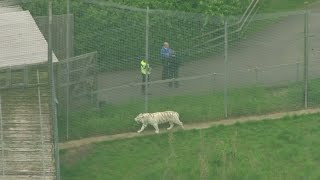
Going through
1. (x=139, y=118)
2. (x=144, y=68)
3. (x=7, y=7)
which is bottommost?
(x=139, y=118)

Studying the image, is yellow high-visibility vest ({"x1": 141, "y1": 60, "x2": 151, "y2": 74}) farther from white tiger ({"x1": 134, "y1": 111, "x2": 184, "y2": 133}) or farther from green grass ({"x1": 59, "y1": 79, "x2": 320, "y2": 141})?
white tiger ({"x1": 134, "y1": 111, "x2": 184, "y2": 133})

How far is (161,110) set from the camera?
54.9ft

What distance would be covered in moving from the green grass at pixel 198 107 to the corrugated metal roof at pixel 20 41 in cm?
165

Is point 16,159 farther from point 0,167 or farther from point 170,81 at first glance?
point 170,81

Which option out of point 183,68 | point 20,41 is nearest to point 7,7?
point 20,41

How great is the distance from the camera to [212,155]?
14258 millimetres

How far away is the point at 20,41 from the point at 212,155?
15.2 ft

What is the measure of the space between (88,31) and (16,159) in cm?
558

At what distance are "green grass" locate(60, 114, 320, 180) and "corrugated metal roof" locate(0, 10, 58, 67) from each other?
197 cm

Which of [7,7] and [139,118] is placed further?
[7,7]

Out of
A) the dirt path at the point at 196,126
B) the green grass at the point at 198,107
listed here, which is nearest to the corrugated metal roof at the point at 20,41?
the green grass at the point at 198,107

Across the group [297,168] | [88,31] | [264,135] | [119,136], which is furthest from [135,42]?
[297,168]

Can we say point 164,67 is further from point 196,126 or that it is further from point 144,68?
point 196,126

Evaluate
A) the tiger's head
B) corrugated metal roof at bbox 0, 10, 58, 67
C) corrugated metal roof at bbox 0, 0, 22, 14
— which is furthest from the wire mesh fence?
corrugated metal roof at bbox 0, 10, 58, 67
